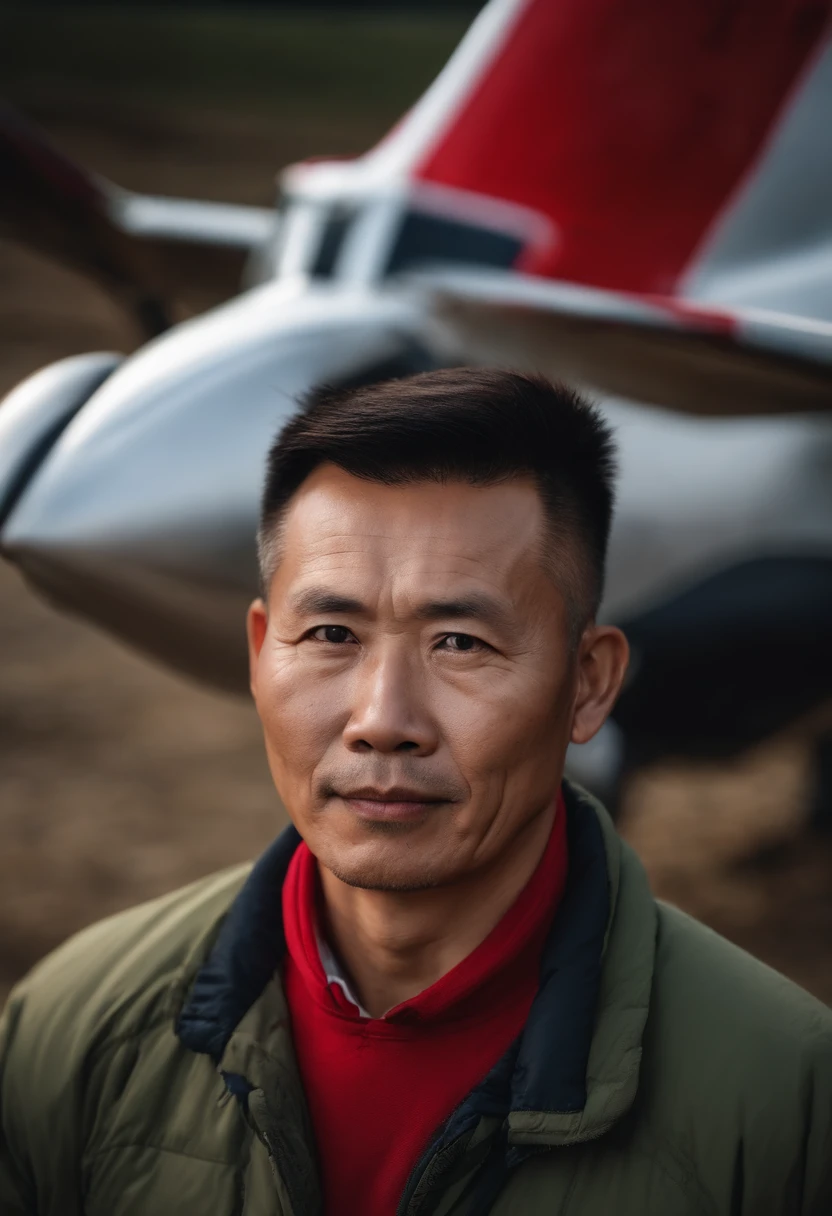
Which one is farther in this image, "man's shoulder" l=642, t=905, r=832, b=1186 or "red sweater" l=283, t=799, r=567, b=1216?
"red sweater" l=283, t=799, r=567, b=1216

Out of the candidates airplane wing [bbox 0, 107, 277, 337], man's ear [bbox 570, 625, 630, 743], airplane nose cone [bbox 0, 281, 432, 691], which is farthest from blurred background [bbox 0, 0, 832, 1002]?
man's ear [bbox 570, 625, 630, 743]

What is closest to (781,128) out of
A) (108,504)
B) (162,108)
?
(108,504)

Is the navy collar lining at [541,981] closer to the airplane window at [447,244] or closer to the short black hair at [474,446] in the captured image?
the short black hair at [474,446]

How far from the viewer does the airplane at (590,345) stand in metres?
2.63

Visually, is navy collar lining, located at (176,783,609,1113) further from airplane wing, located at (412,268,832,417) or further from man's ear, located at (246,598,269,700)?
airplane wing, located at (412,268,832,417)

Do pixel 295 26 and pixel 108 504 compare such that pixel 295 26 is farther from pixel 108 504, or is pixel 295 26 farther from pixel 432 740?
pixel 432 740

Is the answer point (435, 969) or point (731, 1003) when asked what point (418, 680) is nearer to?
point (435, 969)

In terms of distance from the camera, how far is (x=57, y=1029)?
4.51 ft

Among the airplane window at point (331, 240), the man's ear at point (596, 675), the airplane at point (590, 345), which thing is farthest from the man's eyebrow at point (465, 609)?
the airplane window at point (331, 240)

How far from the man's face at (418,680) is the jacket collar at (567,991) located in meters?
0.12

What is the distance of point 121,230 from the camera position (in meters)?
4.27

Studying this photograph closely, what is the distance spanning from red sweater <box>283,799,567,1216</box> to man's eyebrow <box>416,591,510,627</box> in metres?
0.30

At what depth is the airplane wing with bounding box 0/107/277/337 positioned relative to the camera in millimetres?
3832

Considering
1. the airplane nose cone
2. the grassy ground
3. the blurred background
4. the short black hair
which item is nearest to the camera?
the short black hair
